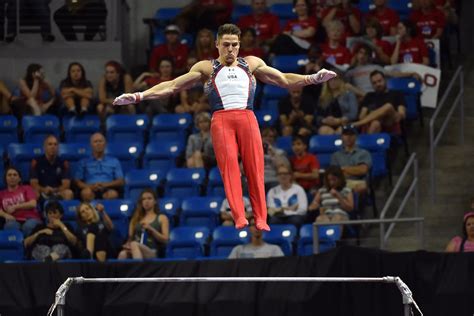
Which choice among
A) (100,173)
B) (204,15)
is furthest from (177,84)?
(204,15)

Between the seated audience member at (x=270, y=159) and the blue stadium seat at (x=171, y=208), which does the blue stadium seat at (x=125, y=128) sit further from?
the seated audience member at (x=270, y=159)

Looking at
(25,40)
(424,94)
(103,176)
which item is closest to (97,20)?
(25,40)

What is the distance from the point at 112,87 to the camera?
55.3ft

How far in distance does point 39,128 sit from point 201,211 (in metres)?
2.93

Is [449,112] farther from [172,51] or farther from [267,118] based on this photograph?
[172,51]

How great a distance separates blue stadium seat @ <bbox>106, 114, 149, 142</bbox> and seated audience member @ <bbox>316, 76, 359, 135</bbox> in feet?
7.42

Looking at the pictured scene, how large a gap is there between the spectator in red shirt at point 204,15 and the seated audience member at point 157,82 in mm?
1287

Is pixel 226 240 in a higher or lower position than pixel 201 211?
lower

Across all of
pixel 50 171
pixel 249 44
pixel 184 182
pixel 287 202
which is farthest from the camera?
pixel 249 44

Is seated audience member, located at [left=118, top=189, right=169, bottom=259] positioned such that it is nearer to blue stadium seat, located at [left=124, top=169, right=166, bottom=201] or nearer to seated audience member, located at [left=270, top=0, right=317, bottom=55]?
blue stadium seat, located at [left=124, top=169, right=166, bottom=201]

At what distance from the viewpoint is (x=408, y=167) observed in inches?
576

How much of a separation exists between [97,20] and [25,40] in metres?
1.00

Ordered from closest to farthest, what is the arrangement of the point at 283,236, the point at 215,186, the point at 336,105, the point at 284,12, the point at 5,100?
the point at 283,236, the point at 215,186, the point at 336,105, the point at 5,100, the point at 284,12

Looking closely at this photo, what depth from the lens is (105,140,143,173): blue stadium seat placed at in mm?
16031
